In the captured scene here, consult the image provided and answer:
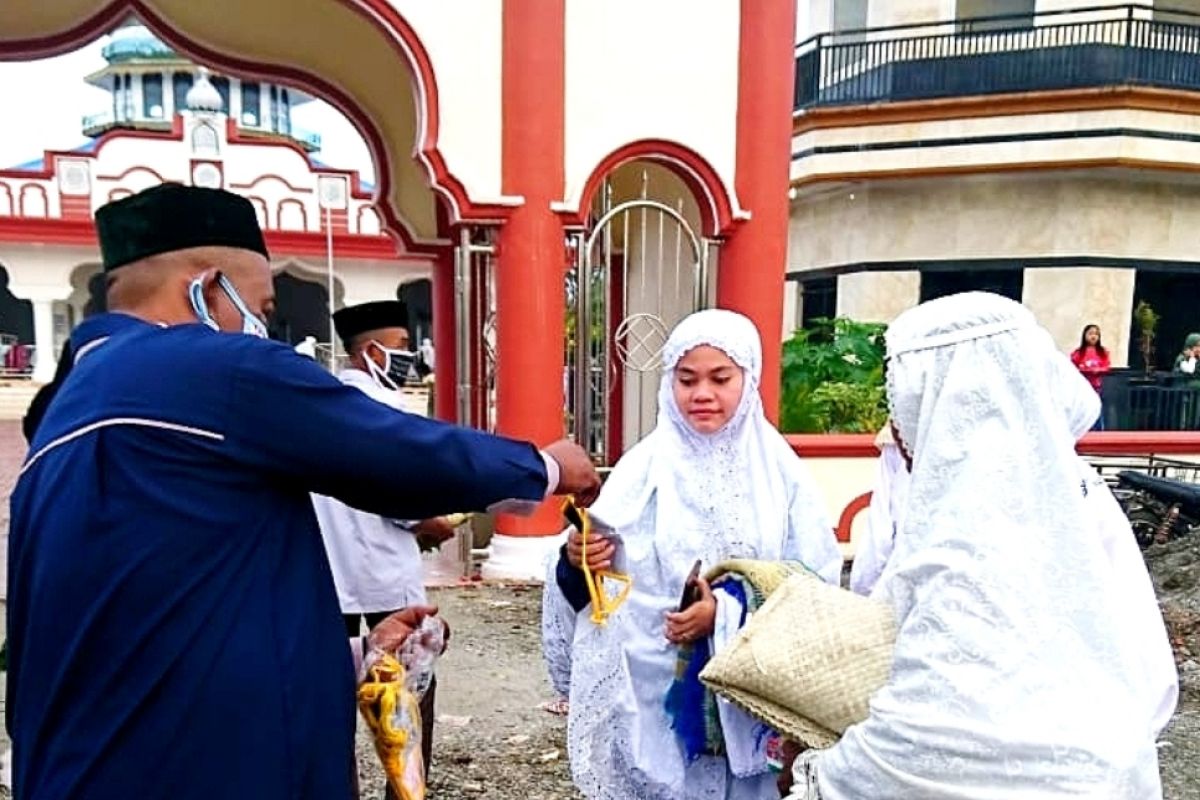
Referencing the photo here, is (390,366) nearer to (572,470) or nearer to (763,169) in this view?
(572,470)

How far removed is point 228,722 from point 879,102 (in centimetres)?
1300

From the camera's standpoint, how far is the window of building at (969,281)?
13.0 m

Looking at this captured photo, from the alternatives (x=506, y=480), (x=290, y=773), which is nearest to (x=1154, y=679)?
(x=506, y=480)

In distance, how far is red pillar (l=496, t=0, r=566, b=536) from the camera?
5387 millimetres

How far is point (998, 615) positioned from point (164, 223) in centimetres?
139

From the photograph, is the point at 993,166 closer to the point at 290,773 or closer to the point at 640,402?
the point at 640,402

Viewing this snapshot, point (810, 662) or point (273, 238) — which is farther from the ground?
point (273, 238)

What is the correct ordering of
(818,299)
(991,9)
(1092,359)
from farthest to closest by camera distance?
1. (818,299)
2. (991,9)
3. (1092,359)

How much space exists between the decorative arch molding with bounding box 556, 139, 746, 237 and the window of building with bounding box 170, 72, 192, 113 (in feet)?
99.4

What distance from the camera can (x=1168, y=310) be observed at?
13461 millimetres

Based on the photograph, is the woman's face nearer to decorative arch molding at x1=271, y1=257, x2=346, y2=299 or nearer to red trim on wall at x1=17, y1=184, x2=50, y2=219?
decorative arch molding at x1=271, y1=257, x2=346, y2=299

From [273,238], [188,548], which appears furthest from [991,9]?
[188,548]

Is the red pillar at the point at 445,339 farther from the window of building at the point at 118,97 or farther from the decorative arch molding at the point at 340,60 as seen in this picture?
the window of building at the point at 118,97

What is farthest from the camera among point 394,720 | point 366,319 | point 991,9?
point 991,9
